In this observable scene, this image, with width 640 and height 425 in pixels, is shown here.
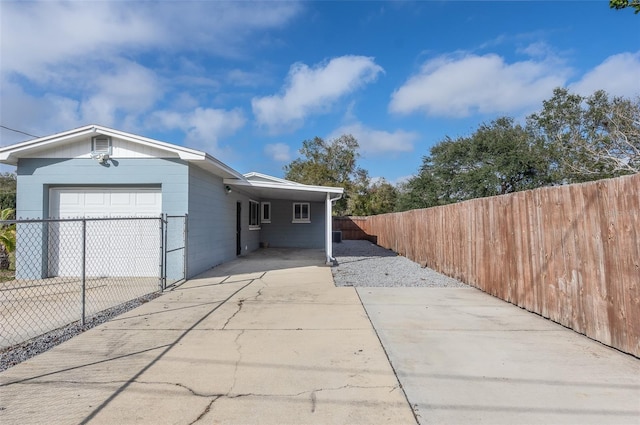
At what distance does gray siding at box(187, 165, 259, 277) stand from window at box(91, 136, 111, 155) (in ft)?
6.51

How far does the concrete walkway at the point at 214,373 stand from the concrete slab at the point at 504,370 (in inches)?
12.0

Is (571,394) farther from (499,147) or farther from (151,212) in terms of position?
(499,147)

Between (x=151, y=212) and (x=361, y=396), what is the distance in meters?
7.43

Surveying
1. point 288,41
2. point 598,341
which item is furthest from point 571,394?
point 288,41

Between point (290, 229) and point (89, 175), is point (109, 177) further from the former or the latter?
point (290, 229)

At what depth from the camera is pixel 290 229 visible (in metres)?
17.8

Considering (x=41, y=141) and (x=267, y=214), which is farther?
(x=267, y=214)

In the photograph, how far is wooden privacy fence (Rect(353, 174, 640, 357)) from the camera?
12.1 ft

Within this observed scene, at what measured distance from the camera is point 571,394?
2.88 meters

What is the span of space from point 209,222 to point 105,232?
8.39 feet

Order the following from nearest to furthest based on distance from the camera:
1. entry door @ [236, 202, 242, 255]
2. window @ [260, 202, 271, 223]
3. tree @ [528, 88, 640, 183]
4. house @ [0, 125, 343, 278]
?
house @ [0, 125, 343, 278] < entry door @ [236, 202, 242, 255] < tree @ [528, 88, 640, 183] < window @ [260, 202, 271, 223]

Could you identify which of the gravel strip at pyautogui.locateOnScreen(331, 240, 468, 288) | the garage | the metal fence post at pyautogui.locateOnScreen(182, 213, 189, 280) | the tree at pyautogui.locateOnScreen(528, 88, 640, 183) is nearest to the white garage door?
the garage

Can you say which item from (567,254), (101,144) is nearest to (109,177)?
(101,144)

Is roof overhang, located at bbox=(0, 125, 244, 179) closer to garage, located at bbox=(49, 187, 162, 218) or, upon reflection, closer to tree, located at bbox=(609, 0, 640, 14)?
garage, located at bbox=(49, 187, 162, 218)
